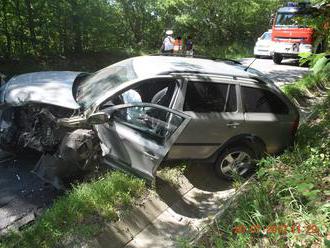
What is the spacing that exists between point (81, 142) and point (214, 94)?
1.99m

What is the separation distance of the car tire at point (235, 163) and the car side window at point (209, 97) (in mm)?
676

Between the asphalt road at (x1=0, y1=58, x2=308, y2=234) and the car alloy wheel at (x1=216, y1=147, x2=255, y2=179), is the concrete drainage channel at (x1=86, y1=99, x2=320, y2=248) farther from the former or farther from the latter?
the asphalt road at (x1=0, y1=58, x2=308, y2=234)

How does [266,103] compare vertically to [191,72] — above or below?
below

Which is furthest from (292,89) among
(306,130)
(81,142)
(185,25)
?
(185,25)

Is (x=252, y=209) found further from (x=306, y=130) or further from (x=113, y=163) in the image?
(x=306, y=130)

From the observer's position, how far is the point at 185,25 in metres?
20.8

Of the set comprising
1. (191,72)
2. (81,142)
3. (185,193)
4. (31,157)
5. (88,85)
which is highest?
(191,72)

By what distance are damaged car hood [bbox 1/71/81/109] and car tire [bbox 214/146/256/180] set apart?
2.27 meters

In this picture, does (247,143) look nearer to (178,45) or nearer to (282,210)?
(282,210)

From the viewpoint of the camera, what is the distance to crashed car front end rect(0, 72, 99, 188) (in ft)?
14.1

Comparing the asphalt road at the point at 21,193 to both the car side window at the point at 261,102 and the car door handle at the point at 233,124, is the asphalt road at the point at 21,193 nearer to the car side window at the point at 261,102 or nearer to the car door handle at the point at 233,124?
the car door handle at the point at 233,124

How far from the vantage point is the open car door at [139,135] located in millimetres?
4270

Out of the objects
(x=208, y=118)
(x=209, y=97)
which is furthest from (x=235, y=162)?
(x=209, y=97)

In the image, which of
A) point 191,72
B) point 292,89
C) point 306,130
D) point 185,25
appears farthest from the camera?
point 185,25
